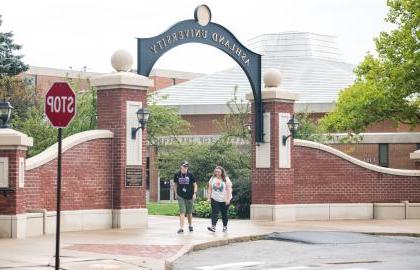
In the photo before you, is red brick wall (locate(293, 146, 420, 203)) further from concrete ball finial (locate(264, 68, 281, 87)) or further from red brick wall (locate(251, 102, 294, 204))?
concrete ball finial (locate(264, 68, 281, 87))

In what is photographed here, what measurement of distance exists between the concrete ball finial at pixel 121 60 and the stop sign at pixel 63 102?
32.3 ft

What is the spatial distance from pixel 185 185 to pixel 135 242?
295 cm

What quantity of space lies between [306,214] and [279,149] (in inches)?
89.2

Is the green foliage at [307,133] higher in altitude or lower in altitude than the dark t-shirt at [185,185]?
higher

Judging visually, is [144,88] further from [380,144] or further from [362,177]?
[380,144]

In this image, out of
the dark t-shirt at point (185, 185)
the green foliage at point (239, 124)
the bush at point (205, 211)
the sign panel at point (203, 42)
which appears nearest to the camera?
the dark t-shirt at point (185, 185)

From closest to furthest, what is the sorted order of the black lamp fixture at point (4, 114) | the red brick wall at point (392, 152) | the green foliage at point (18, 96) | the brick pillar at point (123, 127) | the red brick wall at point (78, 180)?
the black lamp fixture at point (4, 114) < the red brick wall at point (78, 180) < the brick pillar at point (123, 127) < the red brick wall at point (392, 152) < the green foliage at point (18, 96)

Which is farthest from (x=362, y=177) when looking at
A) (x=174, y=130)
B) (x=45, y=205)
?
(x=174, y=130)

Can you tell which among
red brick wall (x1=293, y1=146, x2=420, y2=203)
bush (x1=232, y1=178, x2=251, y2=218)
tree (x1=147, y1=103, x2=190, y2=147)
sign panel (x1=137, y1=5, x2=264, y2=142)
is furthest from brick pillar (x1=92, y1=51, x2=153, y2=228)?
tree (x1=147, y1=103, x2=190, y2=147)

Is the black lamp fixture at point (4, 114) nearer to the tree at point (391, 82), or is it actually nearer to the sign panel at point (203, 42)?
the sign panel at point (203, 42)

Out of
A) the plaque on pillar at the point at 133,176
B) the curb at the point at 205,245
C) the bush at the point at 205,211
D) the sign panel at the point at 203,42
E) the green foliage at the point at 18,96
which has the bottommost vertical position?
the curb at the point at 205,245

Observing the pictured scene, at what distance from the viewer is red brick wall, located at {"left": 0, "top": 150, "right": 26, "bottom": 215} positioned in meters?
20.0

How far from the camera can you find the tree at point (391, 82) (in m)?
38.8

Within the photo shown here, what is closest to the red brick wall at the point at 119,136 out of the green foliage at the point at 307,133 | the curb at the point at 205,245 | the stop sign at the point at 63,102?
the curb at the point at 205,245
